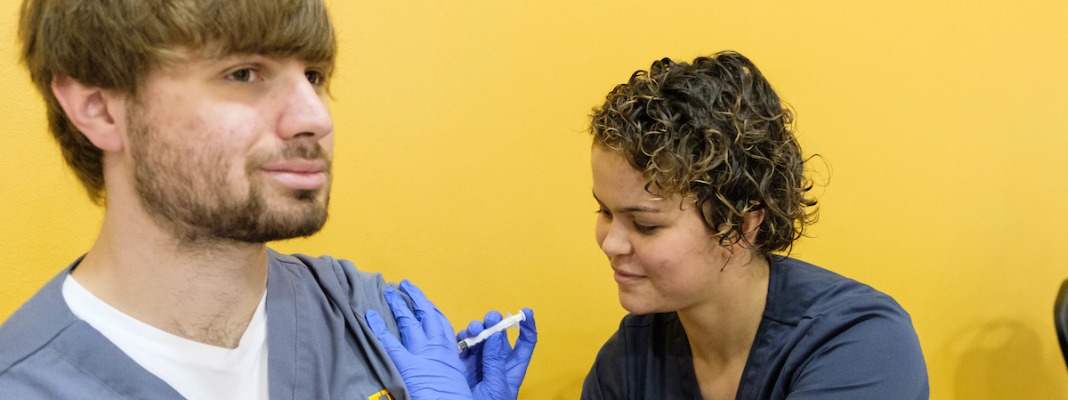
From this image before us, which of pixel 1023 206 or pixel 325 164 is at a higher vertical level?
pixel 325 164

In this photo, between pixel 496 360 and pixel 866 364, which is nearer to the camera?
pixel 866 364

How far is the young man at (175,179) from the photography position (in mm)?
830

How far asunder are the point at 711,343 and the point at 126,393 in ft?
2.50

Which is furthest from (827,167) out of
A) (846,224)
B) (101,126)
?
(101,126)

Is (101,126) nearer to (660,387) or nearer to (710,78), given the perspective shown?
(710,78)

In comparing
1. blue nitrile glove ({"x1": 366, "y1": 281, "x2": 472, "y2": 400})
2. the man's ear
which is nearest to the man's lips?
the man's ear

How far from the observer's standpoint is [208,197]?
849 millimetres

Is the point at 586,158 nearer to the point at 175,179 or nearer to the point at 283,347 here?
the point at 283,347

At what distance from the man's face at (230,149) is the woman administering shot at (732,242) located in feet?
1.42

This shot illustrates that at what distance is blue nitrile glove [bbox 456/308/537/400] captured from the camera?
124 cm

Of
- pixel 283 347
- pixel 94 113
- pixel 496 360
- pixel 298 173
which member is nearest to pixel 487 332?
pixel 496 360

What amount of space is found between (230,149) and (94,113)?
146 mm

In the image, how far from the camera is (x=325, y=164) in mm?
905

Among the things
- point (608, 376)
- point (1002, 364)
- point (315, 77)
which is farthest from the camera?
point (1002, 364)
